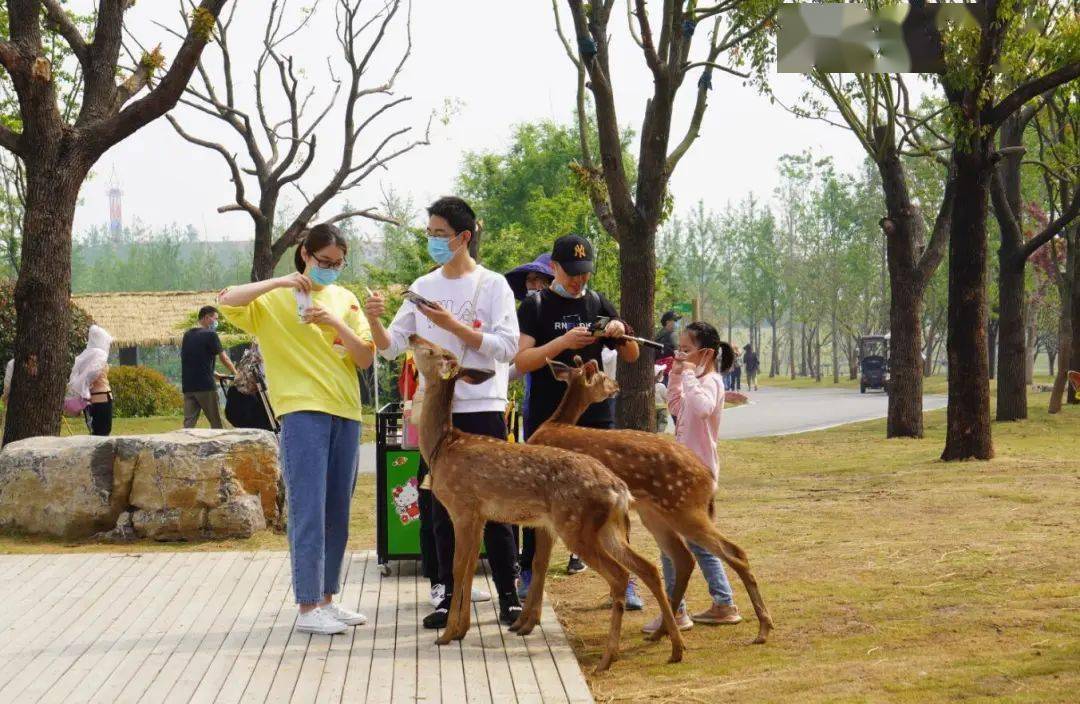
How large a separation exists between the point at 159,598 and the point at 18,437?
21.1 ft

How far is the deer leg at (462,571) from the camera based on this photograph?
6.41 metres

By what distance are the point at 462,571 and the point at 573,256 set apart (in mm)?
1764

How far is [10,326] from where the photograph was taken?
1153 inches

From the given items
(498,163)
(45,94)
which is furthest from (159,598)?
(498,163)

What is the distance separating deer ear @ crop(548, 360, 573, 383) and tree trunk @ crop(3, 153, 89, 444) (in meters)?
8.23

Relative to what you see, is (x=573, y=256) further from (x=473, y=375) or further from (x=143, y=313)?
(x=143, y=313)

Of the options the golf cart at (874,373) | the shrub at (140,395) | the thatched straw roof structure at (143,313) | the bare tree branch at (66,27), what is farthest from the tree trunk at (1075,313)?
the thatched straw roof structure at (143,313)

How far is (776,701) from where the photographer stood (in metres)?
5.50

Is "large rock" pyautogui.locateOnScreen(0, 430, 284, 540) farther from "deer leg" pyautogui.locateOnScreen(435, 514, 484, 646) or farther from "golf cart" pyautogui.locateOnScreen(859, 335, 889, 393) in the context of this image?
"golf cart" pyautogui.locateOnScreen(859, 335, 889, 393)

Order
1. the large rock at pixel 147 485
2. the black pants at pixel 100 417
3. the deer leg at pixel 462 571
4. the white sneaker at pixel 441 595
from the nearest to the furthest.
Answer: the deer leg at pixel 462 571
the white sneaker at pixel 441 595
the large rock at pixel 147 485
the black pants at pixel 100 417

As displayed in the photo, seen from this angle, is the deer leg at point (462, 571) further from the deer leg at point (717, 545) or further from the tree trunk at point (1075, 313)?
the tree trunk at point (1075, 313)

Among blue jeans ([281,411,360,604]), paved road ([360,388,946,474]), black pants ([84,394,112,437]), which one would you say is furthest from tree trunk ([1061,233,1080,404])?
blue jeans ([281,411,360,604])

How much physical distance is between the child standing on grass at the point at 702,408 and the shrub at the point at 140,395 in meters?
25.6

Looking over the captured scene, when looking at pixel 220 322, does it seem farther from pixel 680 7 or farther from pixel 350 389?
pixel 350 389
